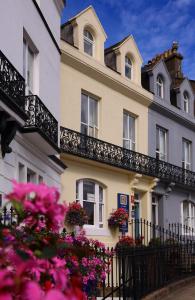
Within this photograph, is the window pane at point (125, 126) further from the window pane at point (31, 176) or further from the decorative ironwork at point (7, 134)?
the decorative ironwork at point (7, 134)

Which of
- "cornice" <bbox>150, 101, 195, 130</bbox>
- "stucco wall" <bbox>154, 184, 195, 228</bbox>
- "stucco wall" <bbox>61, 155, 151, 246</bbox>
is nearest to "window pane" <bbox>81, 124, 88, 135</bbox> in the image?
"stucco wall" <bbox>61, 155, 151, 246</bbox>

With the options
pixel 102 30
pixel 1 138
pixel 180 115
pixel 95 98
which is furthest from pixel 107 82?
pixel 1 138

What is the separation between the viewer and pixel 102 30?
21.1m

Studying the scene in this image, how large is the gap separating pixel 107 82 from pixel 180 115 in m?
7.01

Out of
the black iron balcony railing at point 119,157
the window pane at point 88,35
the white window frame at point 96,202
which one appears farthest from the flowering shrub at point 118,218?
the window pane at point 88,35

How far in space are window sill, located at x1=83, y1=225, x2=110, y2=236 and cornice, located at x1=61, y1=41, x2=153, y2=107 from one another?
20.0 ft

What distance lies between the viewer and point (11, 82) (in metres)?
9.56

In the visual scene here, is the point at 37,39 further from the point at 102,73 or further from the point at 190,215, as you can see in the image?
the point at 190,215

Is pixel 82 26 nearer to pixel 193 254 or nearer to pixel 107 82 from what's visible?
pixel 107 82

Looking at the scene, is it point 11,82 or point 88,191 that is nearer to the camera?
point 11,82

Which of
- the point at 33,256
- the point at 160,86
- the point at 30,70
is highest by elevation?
the point at 160,86

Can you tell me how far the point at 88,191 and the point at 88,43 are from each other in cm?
627

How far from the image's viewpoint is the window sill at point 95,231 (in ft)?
60.7

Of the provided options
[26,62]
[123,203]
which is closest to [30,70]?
[26,62]
